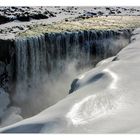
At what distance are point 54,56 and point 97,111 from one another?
1839 centimetres

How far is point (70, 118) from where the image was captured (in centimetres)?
612

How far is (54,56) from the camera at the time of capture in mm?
24891

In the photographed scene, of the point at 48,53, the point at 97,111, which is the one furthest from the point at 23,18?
the point at 97,111

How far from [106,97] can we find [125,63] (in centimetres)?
344

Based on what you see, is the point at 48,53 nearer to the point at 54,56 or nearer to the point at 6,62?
the point at 54,56

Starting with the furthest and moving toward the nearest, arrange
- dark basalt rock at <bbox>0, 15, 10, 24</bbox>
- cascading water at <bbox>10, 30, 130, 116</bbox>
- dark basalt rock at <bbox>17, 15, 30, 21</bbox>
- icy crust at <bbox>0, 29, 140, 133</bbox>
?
dark basalt rock at <bbox>17, 15, 30, 21</bbox> < dark basalt rock at <bbox>0, 15, 10, 24</bbox> < cascading water at <bbox>10, 30, 130, 116</bbox> < icy crust at <bbox>0, 29, 140, 133</bbox>

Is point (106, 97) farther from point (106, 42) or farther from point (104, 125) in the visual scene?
point (106, 42)

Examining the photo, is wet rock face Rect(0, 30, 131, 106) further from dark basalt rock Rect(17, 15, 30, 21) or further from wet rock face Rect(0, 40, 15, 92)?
dark basalt rock Rect(17, 15, 30, 21)

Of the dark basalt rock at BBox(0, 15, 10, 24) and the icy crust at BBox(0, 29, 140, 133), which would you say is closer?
the icy crust at BBox(0, 29, 140, 133)

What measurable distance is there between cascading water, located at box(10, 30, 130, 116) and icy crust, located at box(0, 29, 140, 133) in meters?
13.5

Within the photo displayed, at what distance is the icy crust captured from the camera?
5738 millimetres

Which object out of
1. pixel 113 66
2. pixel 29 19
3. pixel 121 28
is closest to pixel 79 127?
pixel 113 66

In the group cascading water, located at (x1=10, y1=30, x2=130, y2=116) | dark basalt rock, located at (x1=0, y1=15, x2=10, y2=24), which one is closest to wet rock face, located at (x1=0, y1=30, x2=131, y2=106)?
cascading water, located at (x1=10, y1=30, x2=130, y2=116)

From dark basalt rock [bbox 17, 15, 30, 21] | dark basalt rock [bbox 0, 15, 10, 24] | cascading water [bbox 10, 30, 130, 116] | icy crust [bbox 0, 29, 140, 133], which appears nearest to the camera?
icy crust [bbox 0, 29, 140, 133]
